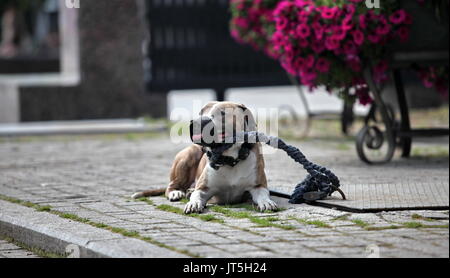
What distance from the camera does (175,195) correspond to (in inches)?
278

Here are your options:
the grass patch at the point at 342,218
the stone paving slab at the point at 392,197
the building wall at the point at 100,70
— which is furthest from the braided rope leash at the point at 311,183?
the building wall at the point at 100,70

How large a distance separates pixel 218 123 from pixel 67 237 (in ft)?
4.46

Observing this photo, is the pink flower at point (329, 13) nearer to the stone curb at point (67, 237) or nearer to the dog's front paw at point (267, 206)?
the dog's front paw at point (267, 206)

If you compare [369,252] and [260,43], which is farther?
[260,43]

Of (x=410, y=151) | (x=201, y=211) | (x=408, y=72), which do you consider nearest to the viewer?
(x=201, y=211)

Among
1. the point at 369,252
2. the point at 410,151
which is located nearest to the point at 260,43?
the point at 410,151

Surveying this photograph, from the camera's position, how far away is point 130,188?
794cm

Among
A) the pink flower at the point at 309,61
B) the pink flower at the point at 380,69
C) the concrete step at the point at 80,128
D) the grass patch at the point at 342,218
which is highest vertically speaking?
the pink flower at the point at 309,61

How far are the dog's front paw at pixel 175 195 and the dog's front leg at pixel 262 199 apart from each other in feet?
2.19

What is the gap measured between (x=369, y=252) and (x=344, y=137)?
26.0ft

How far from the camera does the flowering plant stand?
8.86 m

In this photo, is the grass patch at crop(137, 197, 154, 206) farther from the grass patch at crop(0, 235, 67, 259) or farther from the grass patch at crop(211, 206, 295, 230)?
the grass patch at crop(0, 235, 67, 259)

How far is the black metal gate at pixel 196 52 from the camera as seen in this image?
49.0ft

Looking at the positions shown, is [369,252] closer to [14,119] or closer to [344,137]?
[344,137]
